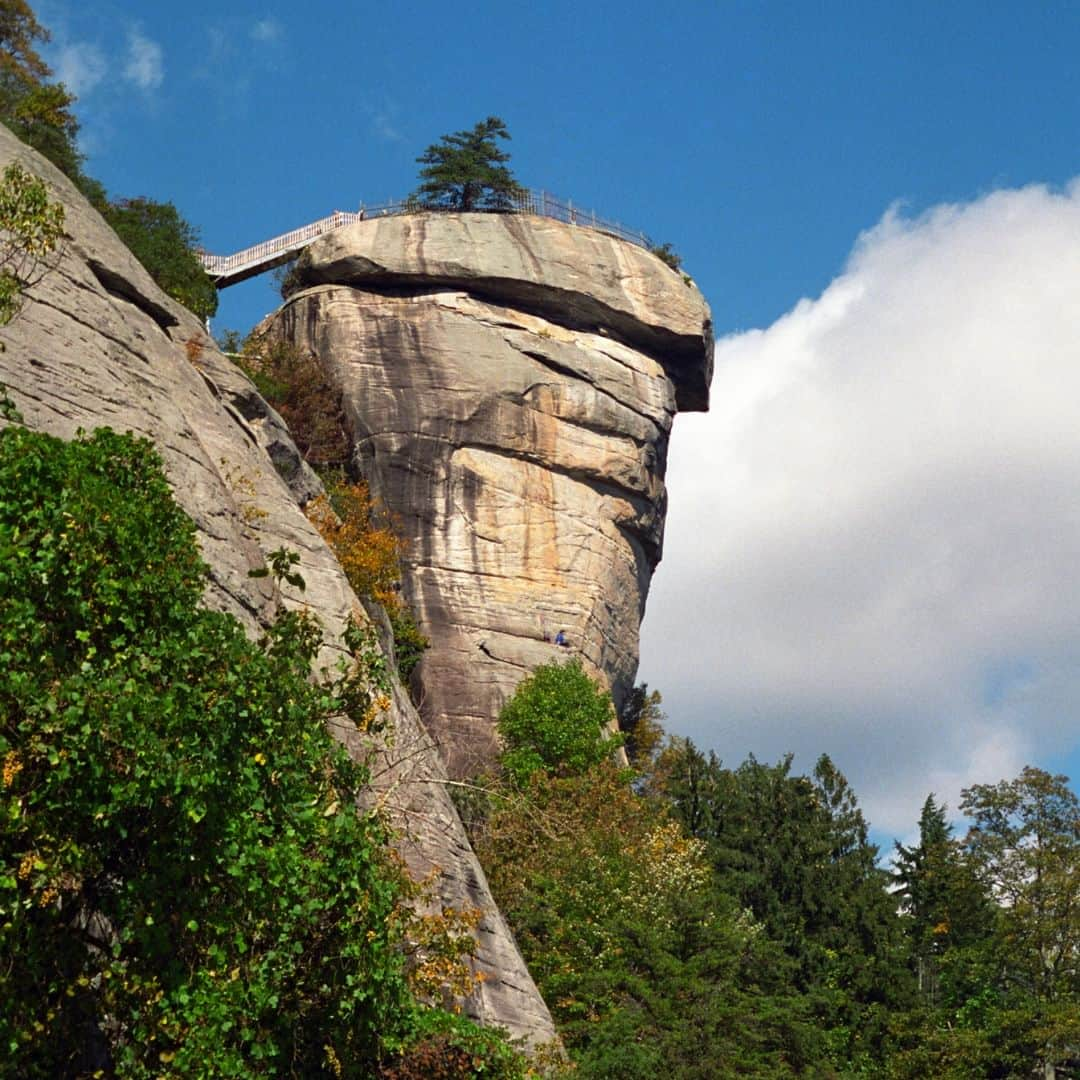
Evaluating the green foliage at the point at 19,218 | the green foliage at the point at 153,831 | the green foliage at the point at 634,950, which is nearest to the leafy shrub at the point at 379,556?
the green foliage at the point at 634,950

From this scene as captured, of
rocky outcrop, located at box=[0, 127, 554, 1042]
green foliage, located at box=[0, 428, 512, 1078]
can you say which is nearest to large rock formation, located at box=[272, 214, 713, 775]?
rocky outcrop, located at box=[0, 127, 554, 1042]

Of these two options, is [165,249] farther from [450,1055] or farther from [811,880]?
[450,1055]

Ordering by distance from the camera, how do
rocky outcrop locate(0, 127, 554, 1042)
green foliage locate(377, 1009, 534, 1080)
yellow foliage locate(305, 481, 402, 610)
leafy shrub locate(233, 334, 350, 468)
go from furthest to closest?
1. leafy shrub locate(233, 334, 350, 468)
2. yellow foliage locate(305, 481, 402, 610)
3. rocky outcrop locate(0, 127, 554, 1042)
4. green foliage locate(377, 1009, 534, 1080)

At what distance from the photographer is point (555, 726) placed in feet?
136

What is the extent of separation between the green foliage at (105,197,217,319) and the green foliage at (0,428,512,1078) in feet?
85.2

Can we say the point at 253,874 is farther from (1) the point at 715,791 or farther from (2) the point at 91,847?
(1) the point at 715,791

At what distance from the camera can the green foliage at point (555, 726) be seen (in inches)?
1608

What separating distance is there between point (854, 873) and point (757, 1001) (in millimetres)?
13167

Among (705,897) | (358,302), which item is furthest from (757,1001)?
(358,302)

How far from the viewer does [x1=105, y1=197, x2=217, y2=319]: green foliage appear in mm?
41875

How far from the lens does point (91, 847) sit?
46.3ft

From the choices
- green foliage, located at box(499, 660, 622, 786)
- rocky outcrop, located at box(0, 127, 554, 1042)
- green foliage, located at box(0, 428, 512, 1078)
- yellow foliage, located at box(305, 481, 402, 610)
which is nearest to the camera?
green foliage, located at box(0, 428, 512, 1078)

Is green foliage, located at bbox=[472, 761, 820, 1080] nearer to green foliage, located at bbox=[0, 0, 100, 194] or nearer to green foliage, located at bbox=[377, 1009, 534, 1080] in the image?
green foliage, located at bbox=[377, 1009, 534, 1080]

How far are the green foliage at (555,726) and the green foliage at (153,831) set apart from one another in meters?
23.7
